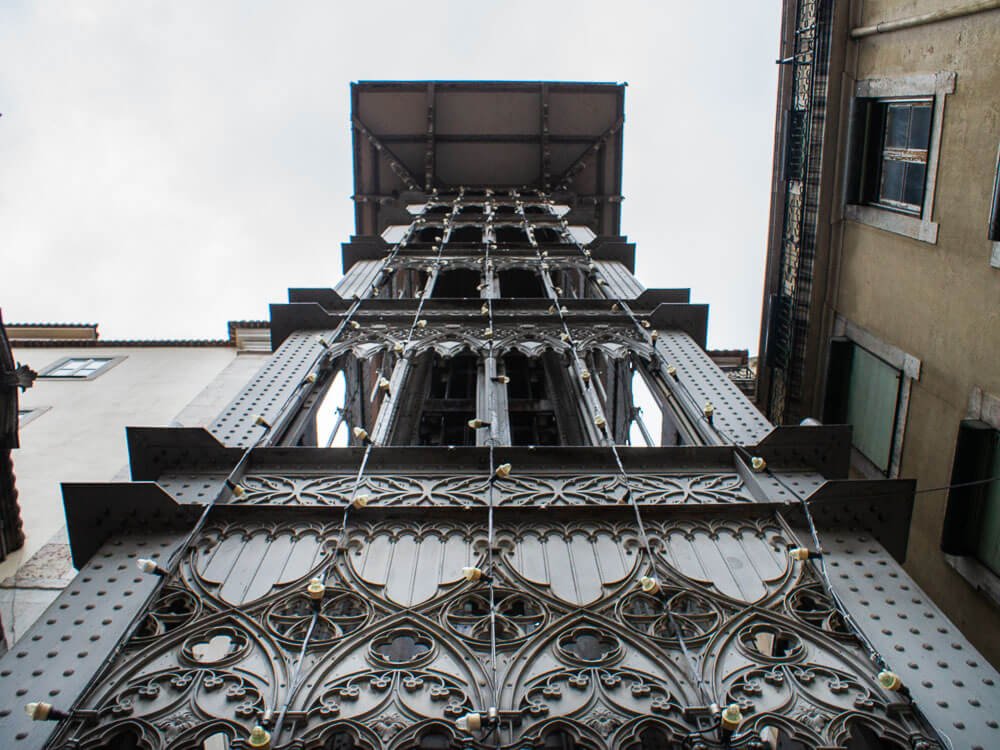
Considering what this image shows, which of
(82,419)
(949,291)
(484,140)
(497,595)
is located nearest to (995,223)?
(949,291)

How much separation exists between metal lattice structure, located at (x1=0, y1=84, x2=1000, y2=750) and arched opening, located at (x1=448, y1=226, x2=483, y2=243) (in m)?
13.7

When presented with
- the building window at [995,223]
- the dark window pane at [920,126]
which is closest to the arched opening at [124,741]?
the building window at [995,223]

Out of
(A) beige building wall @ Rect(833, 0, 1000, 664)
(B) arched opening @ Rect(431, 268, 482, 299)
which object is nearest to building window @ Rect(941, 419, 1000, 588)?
(A) beige building wall @ Rect(833, 0, 1000, 664)

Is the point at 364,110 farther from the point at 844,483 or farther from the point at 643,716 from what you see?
the point at 643,716

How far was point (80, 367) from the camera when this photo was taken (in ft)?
84.4

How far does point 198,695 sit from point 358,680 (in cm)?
115

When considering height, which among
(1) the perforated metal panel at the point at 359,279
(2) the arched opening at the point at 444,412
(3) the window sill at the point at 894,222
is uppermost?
(3) the window sill at the point at 894,222

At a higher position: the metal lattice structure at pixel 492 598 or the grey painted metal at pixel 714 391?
the grey painted metal at pixel 714 391

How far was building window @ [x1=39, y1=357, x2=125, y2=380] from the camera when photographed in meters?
24.9

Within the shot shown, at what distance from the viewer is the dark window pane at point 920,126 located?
516 inches

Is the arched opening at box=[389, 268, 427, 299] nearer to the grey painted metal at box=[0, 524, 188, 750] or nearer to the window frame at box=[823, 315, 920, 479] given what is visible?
the window frame at box=[823, 315, 920, 479]

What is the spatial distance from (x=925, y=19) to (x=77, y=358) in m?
24.7

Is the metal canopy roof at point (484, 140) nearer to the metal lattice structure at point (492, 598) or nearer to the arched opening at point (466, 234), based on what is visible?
the arched opening at point (466, 234)

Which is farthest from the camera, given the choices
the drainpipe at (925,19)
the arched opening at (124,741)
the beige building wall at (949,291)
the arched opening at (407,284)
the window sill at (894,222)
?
the arched opening at (407,284)
